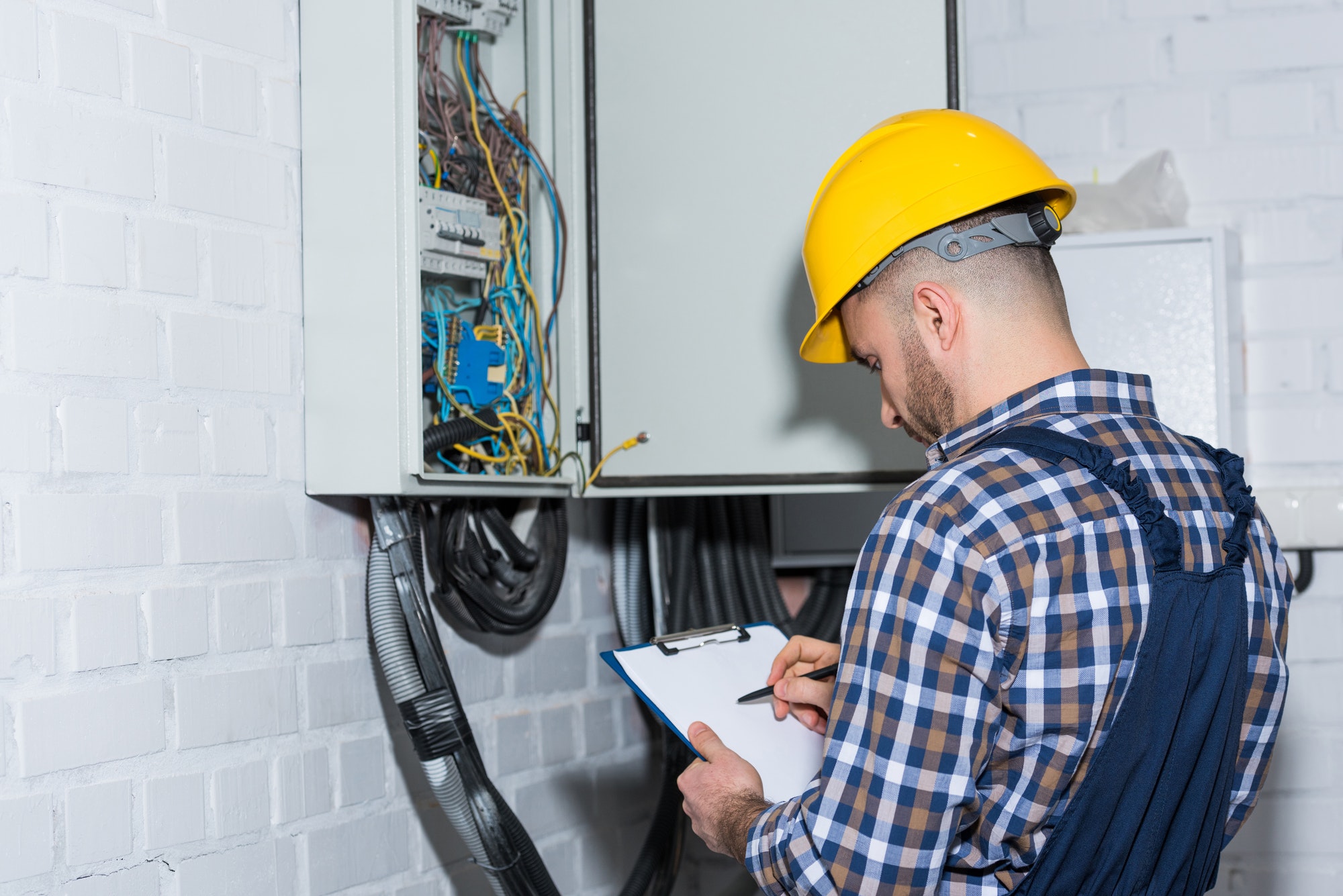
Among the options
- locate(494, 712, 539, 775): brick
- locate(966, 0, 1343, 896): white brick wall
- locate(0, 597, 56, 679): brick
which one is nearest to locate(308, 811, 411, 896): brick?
locate(494, 712, 539, 775): brick

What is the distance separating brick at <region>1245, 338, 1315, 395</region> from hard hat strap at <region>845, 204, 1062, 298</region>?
3.62ft

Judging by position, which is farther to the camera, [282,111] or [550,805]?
[550,805]

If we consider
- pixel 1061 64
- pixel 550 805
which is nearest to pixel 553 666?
pixel 550 805

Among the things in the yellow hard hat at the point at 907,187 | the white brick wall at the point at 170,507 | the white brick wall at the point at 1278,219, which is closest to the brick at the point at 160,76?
the white brick wall at the point at 170,507

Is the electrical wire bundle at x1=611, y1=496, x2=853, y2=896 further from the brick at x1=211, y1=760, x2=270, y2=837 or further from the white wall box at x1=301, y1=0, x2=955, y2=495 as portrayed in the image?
the brick at x1=211, y1=760, x2=270, y2=837

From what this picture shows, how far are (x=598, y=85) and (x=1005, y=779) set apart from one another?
3.78ft

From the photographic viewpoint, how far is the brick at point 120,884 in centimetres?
120

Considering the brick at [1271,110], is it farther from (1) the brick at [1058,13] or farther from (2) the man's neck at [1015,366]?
(2) the man's neck at [1015,366]

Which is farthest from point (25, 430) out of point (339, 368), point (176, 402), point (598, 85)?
point (598, 85)

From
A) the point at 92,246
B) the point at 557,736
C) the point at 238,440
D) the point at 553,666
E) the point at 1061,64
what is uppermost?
the point at 1061,64

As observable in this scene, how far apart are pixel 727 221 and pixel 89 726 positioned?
3.27 ft

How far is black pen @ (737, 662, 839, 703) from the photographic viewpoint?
49.0 inches

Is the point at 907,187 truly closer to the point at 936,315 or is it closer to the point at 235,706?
the point at 936,315

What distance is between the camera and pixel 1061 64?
2070mm
